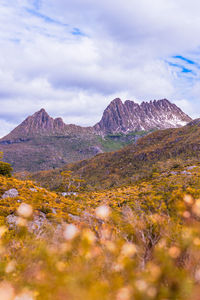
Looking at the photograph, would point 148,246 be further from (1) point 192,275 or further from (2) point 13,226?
(2) point 13,226

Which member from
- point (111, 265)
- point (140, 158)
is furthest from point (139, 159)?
point (111, 265)

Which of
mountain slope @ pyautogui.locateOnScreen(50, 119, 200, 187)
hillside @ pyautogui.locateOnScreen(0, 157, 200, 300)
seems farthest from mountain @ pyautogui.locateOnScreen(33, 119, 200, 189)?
hillside @ pyautogui.locateOnScreen(0, 157, 200, 300)

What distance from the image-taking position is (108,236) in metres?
8.30

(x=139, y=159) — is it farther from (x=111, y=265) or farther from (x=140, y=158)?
(x=111, y=265)

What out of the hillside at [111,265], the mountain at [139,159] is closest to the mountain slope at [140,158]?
the mountain at [139,159]

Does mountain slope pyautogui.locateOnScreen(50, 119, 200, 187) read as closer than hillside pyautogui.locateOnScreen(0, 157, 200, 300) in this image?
No

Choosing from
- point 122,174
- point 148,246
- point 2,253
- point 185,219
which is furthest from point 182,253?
point 122,174

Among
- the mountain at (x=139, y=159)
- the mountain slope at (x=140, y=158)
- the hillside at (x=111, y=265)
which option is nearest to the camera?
the hillside at (x=111, y=265)

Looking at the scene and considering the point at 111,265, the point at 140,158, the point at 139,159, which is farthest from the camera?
the point at 140,158

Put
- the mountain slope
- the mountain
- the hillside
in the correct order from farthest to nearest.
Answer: the mountain slope < the mountain < the hillside

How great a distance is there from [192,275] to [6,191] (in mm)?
17984

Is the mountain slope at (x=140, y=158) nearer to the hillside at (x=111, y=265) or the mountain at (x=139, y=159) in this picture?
the mountain at (x=139, y=159)

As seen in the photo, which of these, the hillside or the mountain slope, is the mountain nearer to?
the mountain slope

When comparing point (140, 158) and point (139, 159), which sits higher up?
point (140, 158)
